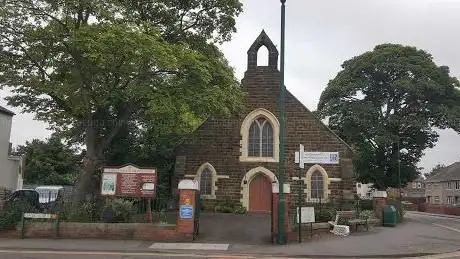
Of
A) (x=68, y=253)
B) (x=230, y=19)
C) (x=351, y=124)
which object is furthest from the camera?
(x=351, y=124)

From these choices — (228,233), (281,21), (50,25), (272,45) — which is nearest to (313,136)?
(272,45)

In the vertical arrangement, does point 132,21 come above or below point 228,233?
above

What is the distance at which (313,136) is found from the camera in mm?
29172

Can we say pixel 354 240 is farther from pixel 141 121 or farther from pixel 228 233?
pixel 141 121

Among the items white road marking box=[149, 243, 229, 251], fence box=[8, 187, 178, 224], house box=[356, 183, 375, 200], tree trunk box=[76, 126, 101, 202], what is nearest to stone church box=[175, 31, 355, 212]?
house box=[356, 183, 375, 200]

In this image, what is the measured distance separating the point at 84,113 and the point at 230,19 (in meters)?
8.25

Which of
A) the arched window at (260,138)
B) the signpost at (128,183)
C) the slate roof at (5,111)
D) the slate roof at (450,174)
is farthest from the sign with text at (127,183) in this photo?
the slate roof at (450,174)

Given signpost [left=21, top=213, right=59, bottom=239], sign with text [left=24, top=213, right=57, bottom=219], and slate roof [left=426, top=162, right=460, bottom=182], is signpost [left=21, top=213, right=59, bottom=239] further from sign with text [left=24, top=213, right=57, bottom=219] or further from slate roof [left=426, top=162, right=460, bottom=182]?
slate roof [left=426, top=162, right=460, bottom=182]

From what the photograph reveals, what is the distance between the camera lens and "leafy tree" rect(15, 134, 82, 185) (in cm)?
5203

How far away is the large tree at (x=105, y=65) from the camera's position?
62.1ft

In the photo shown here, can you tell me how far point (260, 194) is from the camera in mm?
29266

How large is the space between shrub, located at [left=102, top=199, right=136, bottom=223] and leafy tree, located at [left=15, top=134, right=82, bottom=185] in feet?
113

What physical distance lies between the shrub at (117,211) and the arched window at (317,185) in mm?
13039

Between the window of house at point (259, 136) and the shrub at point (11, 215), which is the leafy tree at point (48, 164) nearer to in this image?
the window of house at point (259, 136)
